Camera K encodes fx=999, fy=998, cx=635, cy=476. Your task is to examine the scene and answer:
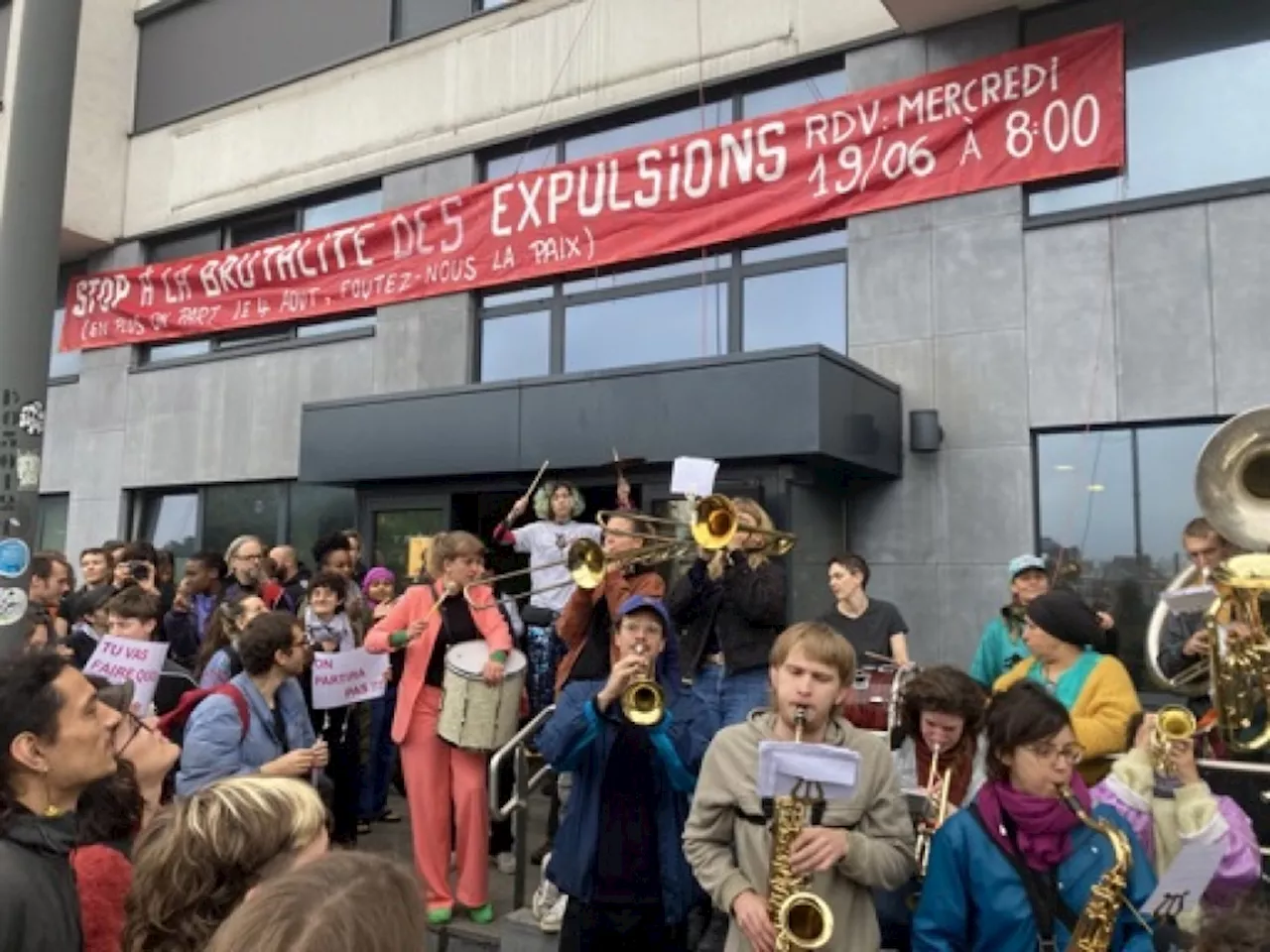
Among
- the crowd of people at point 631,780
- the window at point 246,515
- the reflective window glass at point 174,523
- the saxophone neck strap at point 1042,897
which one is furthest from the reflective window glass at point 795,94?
the reflective window glass at point 174,523

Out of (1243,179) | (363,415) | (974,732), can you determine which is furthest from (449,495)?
(1243,179)

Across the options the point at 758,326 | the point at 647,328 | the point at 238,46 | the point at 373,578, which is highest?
the point at 238,46

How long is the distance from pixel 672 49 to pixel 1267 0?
512cm

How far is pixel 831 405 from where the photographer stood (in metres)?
7.20

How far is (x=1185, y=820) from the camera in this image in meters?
3.33

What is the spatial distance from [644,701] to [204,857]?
176cm

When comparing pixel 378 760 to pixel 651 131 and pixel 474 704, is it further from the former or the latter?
pixel 651 131

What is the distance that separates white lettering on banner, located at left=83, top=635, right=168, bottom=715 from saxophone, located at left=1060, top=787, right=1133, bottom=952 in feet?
12.5

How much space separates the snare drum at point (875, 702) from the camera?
15.1ft

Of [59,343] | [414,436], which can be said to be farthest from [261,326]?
[414,436]

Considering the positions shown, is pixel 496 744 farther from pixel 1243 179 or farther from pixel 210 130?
pixel 210 130

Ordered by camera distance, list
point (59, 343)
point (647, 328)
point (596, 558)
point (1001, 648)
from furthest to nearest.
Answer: point (59, 343)
point (647, 328)
point (1001, 648)
point (596, 558)

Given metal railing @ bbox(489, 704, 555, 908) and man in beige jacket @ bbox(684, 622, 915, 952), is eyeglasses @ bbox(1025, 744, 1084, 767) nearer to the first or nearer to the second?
man in beige jacket @ bbox(684, 622, 915, 952)

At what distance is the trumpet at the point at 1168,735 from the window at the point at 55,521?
14796 millimetres
